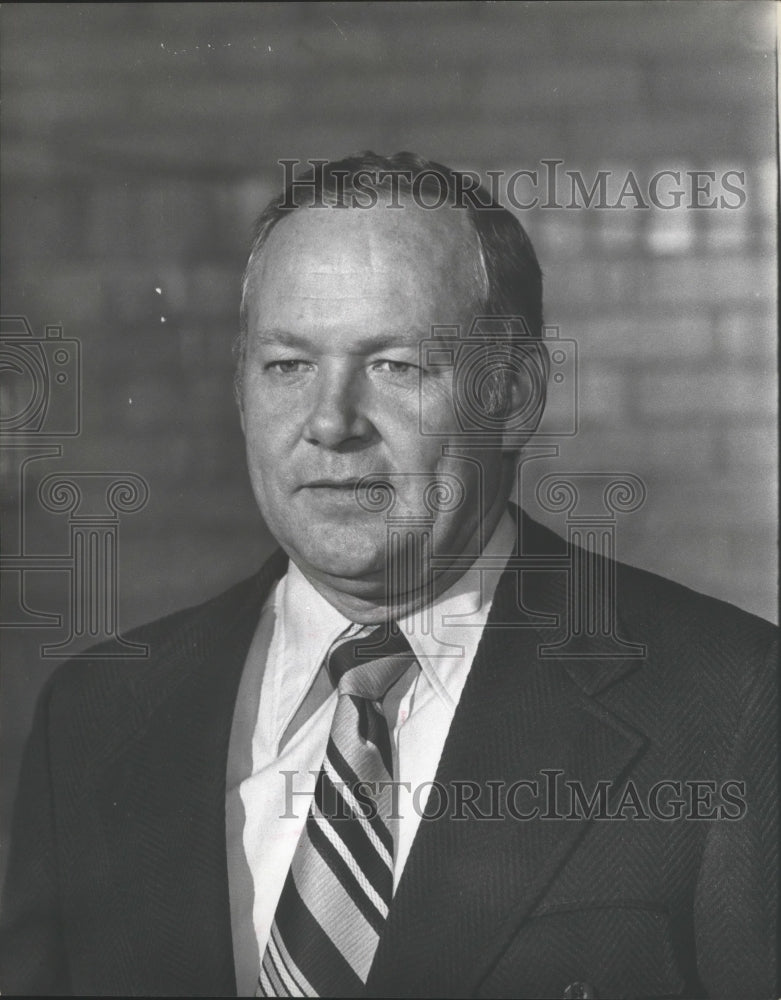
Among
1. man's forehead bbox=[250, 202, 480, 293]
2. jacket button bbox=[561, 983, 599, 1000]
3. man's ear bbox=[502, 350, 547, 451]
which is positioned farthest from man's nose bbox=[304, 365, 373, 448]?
jacket button bbox=[561, 983, 599, 1000]

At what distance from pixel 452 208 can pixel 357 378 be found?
0.93ft

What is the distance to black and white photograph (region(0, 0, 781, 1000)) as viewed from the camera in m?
1.50

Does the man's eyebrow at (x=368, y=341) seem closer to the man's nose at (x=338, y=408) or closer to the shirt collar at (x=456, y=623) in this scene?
the man's nose at (x=338, y=408)

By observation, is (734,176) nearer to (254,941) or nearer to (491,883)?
(491,883)

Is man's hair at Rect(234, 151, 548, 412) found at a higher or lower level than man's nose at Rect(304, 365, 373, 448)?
higher

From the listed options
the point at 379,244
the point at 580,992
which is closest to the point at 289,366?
the point at 379,244

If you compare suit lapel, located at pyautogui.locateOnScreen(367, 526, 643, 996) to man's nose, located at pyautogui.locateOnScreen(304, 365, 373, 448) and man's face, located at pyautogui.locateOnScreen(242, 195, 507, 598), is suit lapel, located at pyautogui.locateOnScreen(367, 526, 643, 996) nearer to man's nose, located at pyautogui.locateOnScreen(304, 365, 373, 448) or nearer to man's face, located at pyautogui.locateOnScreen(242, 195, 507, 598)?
man's face, located at pyautogui.locateOnScreen(242, 195, 507, 598)

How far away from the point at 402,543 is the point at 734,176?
756 mm

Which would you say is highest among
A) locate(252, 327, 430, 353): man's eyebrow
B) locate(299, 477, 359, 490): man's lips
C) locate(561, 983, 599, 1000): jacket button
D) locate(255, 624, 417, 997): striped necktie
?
locate(252, 327, 430, 353): man's eyebrow

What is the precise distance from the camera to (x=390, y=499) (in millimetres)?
1515

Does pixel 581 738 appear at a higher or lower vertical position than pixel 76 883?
higher

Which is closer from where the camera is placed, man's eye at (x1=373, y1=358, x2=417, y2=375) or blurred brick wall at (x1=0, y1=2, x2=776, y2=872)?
man's eye at (x1=373, y1=358, x2=417, y2=375)

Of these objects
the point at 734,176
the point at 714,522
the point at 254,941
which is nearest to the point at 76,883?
the point at 254,941

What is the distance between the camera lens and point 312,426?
149cm
